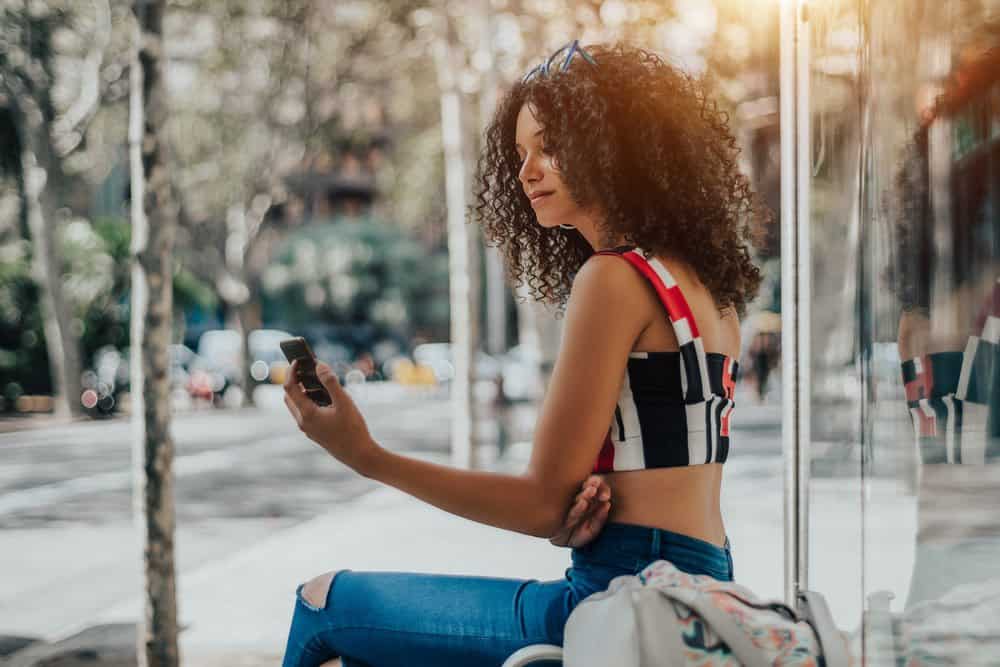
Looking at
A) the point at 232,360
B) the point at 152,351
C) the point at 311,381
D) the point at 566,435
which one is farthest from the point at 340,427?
the point at 232,360

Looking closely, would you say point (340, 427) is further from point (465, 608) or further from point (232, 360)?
point (232, 360)

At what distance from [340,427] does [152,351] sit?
323 cm

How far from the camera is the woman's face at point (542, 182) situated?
218 cm

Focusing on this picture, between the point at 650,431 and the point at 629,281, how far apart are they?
23 cm

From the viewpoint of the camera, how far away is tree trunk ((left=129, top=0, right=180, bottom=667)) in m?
4.93

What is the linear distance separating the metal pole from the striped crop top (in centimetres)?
156

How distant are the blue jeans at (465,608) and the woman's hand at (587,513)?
0.03m

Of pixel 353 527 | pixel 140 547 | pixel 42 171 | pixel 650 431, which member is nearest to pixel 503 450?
pixel 353 527

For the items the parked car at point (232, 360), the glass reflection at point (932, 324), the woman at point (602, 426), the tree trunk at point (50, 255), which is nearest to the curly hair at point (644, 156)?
the woman at point (602, 426)

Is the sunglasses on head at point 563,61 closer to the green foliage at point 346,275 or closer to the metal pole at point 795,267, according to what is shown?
the metal pole at point 795,267

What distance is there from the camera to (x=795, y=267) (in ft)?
11.4

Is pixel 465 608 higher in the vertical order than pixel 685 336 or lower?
lower

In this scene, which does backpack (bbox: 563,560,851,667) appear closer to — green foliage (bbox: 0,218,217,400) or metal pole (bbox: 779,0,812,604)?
metal pole (bbox: 779,0,812,604)

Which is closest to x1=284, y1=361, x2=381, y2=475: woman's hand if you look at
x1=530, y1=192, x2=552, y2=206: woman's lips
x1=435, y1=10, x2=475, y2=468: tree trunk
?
x1=530, y1=192, x2=552, y2=206: woman's lips
